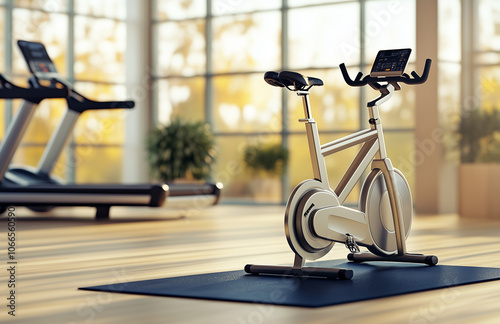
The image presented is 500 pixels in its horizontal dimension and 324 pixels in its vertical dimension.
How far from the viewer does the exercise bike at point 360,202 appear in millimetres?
3738

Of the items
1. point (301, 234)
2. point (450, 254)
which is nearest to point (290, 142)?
point (450, 254)

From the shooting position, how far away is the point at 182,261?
4.49 metres

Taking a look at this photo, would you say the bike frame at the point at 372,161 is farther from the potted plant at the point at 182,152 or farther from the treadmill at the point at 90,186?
the potted plant at the point at 182,152

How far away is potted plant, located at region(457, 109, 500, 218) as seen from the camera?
860 centimetres

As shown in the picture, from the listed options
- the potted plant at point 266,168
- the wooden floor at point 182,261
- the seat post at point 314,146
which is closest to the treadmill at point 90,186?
the wooden floor at point 182,261

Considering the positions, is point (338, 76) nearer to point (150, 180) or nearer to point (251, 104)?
point (251, 104)

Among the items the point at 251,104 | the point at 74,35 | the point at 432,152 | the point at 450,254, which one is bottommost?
the point at 450,254

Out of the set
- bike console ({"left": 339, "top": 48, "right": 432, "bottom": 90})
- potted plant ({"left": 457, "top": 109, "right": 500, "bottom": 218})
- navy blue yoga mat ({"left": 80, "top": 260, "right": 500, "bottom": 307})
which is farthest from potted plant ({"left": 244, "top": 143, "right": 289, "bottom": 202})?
navy blue yoga mat ({"left": 80, "top": 260, "right": 500, "bottom": 307})

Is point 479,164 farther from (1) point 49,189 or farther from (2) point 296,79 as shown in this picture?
(2) point 296,79

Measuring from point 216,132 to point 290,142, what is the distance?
1.21m

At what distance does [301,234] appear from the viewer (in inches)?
146

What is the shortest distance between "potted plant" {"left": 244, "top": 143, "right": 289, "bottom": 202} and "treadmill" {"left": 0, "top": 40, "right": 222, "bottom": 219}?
2.42m

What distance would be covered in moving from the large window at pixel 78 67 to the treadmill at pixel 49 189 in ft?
8.83

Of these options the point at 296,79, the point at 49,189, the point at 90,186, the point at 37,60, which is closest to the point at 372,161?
the point at 296,79
